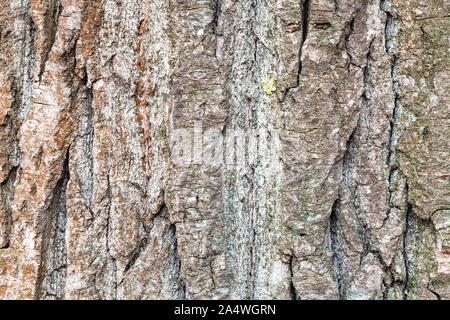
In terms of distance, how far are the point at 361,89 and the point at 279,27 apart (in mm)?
389

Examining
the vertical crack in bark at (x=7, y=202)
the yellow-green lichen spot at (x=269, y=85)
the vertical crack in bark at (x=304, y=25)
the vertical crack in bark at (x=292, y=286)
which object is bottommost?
the vertical crack in bark at (x=292, y=286)

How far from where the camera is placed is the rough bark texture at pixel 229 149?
5.22 feet

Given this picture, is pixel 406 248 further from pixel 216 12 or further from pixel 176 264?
pixel 216 12

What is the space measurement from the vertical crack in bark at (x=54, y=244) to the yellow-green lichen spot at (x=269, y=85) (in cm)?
83

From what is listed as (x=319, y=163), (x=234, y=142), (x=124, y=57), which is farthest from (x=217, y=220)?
(x=124, y=57)

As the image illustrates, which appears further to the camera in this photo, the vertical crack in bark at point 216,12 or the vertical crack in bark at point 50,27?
the vertical crack in bark at point 50,27

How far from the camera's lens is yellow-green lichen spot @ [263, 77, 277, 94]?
1.64 meters

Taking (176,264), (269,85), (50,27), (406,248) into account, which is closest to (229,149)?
(269,85)

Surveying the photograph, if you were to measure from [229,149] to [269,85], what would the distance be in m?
0.29

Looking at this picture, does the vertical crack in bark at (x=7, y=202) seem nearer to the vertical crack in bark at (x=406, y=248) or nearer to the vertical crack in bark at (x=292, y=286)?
the vertical crack in bark at (x=292, y=286)

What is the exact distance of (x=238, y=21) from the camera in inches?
65.1

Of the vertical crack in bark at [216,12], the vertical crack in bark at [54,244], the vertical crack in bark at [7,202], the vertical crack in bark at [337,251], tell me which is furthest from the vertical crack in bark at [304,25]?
the vertical crack in bark at [7,202]

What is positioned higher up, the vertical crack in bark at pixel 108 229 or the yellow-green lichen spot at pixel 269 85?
the yellow-green lichen spot at pixel 269 85

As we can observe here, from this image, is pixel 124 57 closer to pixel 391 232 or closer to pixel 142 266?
pixel 142 266
